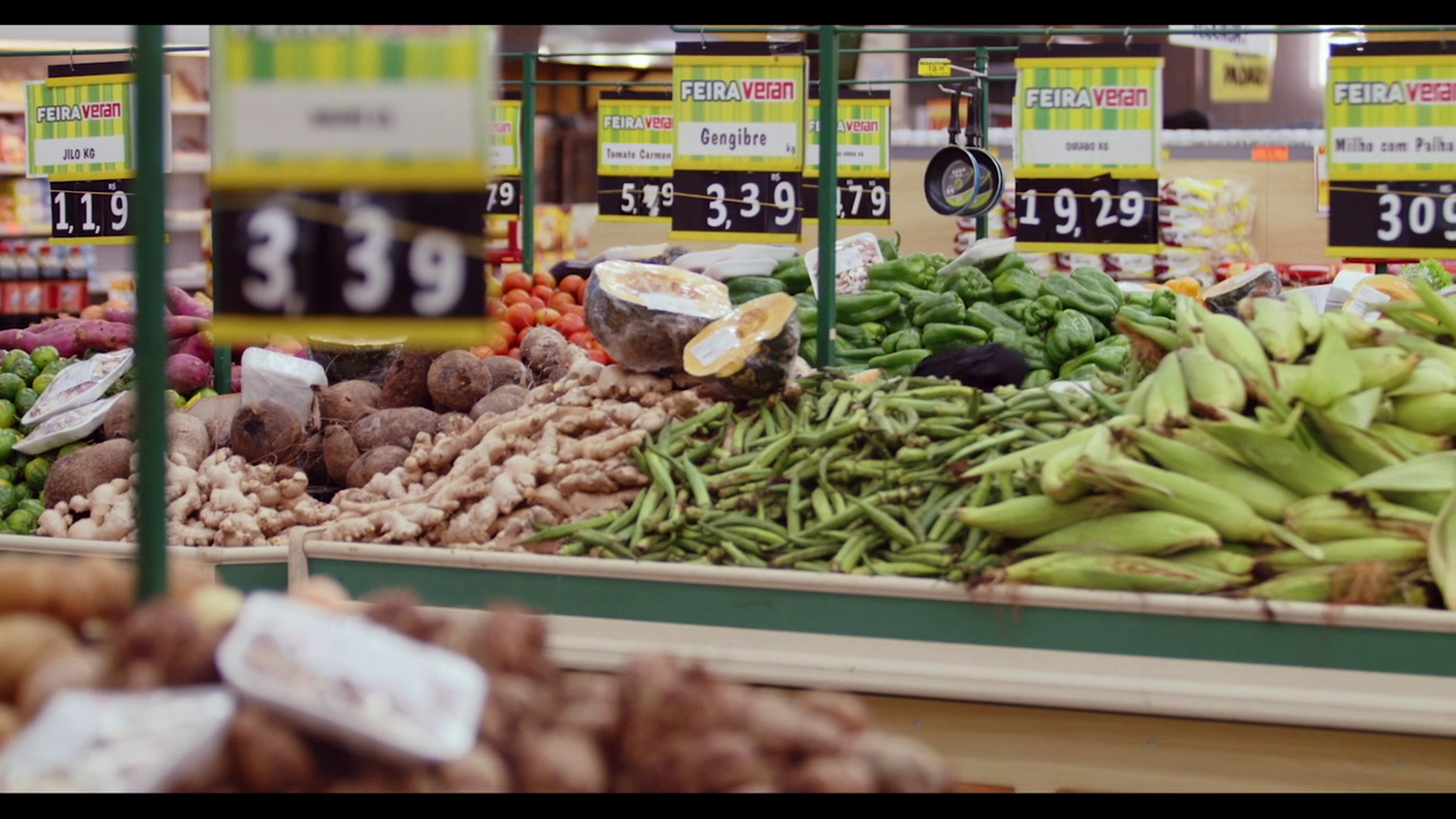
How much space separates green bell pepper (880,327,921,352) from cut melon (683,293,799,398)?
144 centimetres

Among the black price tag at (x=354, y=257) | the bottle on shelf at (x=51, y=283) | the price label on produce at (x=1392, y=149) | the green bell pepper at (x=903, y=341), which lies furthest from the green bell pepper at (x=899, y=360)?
the bottle on shelf at (x=51, y=283)

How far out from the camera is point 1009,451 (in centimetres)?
362

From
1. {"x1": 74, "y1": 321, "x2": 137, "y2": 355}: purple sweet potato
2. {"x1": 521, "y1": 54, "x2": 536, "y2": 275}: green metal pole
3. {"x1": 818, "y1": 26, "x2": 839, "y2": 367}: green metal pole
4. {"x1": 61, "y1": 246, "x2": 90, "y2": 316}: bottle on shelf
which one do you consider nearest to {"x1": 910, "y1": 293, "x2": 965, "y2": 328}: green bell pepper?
{"x1": 818, "y1": 26, "x2": 839, "y2": 367}: green metal pole

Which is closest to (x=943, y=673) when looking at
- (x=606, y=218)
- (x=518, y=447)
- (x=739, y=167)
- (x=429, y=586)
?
(x=429, y=586)

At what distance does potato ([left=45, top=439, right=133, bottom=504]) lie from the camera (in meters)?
4.57

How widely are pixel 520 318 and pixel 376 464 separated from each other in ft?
7.05

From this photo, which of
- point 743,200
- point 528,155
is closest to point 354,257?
point 743,200

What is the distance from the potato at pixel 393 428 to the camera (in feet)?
15.2

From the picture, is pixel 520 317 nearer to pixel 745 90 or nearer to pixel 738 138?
pixel 738 138

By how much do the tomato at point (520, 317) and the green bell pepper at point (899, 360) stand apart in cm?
178

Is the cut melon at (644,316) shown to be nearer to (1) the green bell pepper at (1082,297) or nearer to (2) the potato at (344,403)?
(2) the potato at (344,403)

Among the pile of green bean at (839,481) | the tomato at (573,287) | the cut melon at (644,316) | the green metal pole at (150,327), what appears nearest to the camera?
the green metal pole at (150,327)

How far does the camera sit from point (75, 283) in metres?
11.8

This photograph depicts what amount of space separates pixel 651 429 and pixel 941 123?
392 inches
